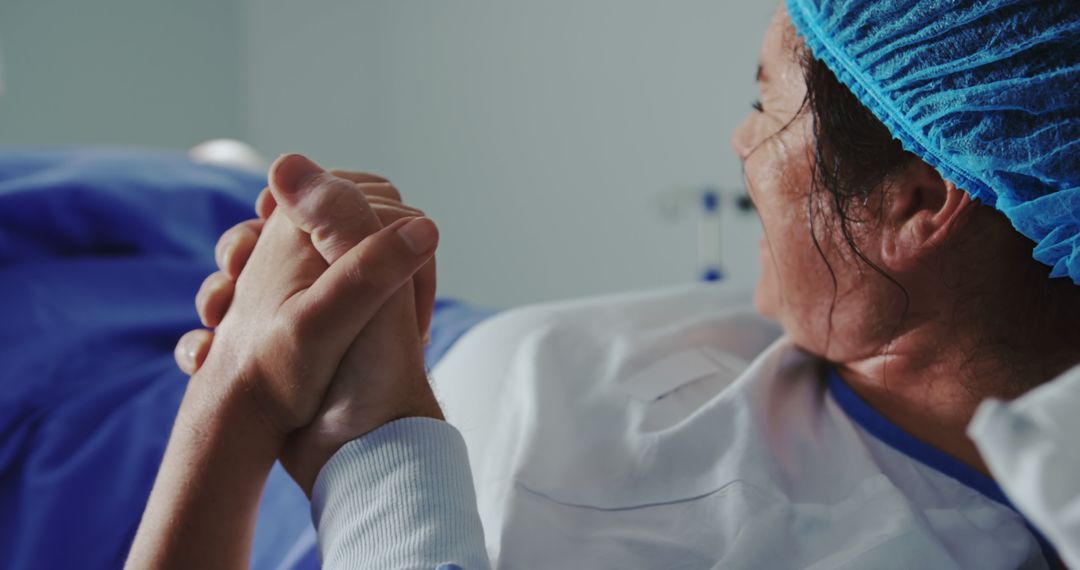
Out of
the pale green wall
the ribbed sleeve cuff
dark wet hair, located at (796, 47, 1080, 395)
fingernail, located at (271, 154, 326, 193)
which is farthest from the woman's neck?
the pale green wall

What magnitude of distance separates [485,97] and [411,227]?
9.94ft

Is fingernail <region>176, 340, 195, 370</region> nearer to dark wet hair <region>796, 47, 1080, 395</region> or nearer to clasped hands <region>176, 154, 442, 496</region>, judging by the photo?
clasped hands <region>176, 154, 442, 496</region>

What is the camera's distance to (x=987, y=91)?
678 mm

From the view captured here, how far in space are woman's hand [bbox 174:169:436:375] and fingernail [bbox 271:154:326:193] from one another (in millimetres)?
43

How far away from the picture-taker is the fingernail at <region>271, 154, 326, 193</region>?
0.72m

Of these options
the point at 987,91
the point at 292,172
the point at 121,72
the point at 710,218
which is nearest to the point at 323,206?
the point at 292,172

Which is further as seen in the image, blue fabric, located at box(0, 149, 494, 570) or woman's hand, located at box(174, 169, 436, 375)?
blue fabric, located at box(0, 149, 494, 570)

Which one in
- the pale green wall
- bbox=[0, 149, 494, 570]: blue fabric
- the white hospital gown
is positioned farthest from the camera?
the pale green wall

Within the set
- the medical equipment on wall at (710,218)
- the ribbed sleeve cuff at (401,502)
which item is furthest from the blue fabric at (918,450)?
the medical equipment on wall at (710,218)

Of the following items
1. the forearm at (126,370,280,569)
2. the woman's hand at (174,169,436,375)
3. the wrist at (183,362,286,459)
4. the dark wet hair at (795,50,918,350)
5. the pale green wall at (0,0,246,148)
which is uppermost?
the dark wet hair at (795,50,918,350)

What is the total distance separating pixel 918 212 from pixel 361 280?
17.7 inches

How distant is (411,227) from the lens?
67cm

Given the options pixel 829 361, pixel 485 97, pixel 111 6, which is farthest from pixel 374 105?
pixel 829 361

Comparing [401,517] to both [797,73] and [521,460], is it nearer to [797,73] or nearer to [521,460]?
[521,460]
